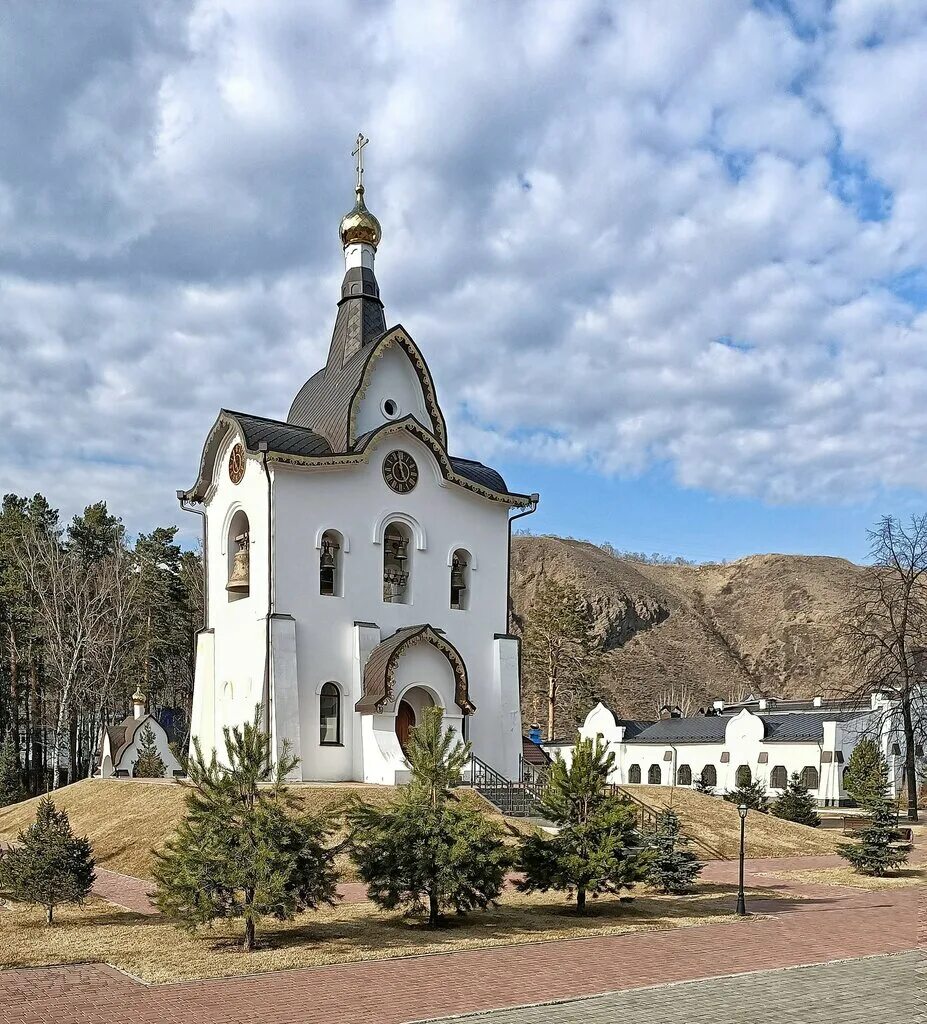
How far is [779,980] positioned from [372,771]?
47.7 feet

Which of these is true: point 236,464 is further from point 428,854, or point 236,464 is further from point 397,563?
point 428,854

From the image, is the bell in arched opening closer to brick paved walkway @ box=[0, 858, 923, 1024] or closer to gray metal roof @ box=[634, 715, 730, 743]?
brick paved walkway @ box=[0, 858, 923, 1024]

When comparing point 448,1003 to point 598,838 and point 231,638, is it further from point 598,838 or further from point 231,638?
point 231,638

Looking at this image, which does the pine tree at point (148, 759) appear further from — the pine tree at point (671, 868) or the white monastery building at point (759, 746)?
the pine tree at point (671, 868)

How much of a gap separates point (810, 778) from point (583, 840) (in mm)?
32639

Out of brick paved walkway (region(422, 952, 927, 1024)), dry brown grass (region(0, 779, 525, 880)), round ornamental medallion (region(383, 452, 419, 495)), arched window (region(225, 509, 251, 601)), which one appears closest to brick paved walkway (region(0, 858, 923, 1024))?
brick paved walkway (region(422, 952, 927, 1024))

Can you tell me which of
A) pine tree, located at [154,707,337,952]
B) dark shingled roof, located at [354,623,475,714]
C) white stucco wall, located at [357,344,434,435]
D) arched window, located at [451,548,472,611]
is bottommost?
pine tree, located at [154,707,337,952]

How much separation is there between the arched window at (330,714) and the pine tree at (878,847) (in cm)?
1130

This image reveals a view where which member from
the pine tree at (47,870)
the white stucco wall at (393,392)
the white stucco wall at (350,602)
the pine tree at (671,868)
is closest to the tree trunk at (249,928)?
the pine tree at (47,870)

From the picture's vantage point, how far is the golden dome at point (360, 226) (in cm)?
2883

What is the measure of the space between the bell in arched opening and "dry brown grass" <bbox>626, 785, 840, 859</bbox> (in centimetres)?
1076

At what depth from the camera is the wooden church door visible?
968 inches

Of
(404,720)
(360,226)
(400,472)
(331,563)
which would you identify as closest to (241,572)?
(331,563)

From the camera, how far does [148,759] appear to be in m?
35.1
